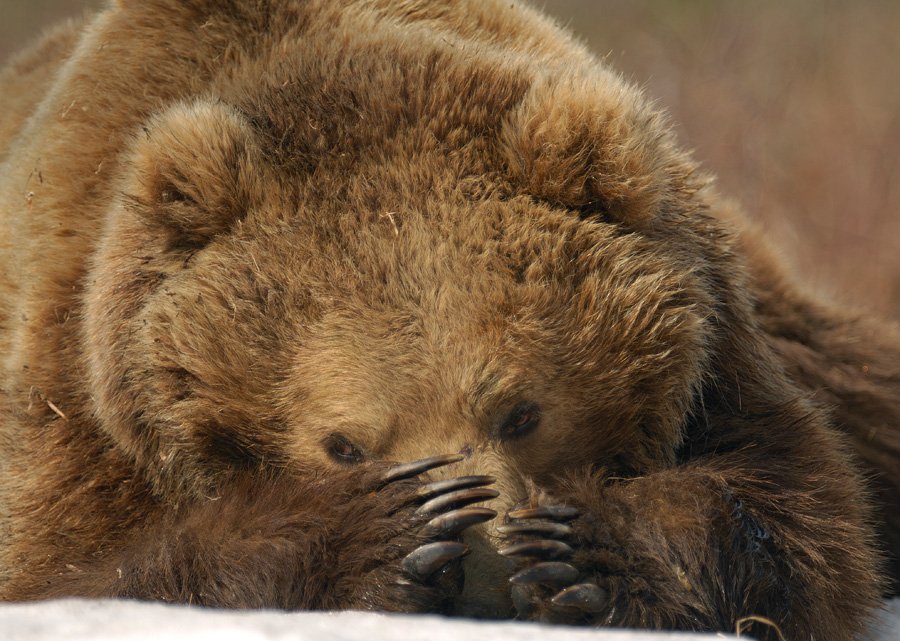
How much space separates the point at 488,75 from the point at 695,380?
1.27 metres

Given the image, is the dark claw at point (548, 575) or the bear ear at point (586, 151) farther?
the bear ear at point (586, 151)

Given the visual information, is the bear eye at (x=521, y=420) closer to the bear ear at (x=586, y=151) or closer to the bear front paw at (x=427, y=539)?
the bear front paw at (x=427, y=539)

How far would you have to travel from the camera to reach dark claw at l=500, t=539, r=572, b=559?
3311 millimetres

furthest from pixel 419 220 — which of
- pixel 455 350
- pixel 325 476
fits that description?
pixel 325 476

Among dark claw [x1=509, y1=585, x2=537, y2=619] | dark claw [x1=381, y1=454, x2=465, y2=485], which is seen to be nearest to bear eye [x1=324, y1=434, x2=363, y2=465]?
dark claw [x1=381, y1=454, x2=465, y2=485]

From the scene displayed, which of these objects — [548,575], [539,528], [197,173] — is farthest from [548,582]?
[197,173]

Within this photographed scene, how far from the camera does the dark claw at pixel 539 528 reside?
335cm

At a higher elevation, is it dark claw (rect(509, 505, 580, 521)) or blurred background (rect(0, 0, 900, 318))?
blurred background (rect(0, 0, 900, 318))

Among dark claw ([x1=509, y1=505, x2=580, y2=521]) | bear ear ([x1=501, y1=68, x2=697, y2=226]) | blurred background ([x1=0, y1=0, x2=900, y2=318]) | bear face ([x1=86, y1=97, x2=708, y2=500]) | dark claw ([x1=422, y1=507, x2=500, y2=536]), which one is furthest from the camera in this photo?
blurred background ([x1=0, y1=0, x2=900, y2=318])

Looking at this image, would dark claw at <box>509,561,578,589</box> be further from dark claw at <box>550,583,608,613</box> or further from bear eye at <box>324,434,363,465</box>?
bear eye at <box>324,434,363,465</box>

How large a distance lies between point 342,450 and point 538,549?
A: 75cm

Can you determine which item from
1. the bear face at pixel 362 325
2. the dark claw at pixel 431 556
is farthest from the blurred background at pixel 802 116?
the dark claw at pixel 431 556

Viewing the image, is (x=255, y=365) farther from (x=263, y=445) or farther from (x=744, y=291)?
(x=744, y=291)

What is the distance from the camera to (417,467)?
11.2 ft
